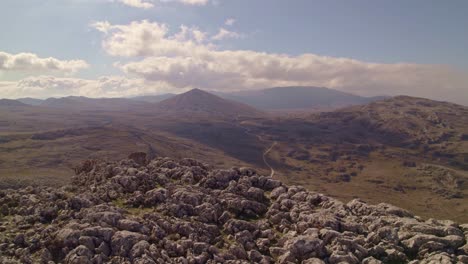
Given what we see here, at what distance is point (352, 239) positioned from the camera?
1506 inches

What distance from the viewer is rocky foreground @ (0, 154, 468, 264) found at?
35.2m

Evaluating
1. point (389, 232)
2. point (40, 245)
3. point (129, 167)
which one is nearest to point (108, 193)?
point (129, 167)

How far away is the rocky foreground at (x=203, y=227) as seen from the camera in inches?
1385

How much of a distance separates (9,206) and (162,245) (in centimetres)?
2359

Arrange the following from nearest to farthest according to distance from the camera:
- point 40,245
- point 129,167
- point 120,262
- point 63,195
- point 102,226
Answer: point 120,262, point 40,245, point 102,226, point 63,195, point 129,167

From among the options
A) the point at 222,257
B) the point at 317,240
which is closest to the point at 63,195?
the point at 222,257

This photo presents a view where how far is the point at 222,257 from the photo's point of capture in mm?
35438

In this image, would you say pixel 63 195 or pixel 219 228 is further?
pixel 63 195

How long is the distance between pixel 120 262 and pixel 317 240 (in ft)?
67.5

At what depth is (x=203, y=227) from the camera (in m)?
41.5

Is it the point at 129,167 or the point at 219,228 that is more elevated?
the point at 129,167

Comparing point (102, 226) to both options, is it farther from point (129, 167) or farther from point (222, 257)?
point (129, 167)

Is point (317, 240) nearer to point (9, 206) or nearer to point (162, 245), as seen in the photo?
point (162, 245)

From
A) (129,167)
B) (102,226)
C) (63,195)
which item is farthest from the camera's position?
(129,167)
